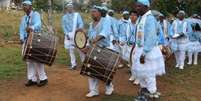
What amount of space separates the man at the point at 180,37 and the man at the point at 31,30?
4940 millimetres

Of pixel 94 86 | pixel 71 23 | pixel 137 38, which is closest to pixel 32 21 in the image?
pixel 94 86

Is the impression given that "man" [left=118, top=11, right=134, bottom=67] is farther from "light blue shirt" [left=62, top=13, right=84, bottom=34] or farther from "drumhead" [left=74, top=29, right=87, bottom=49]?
"drumhead" [left=74, top=29, right=87, bottom=49]

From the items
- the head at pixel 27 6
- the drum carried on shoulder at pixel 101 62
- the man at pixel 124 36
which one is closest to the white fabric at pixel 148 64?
the drum carried on shoulder at pixel 101 62

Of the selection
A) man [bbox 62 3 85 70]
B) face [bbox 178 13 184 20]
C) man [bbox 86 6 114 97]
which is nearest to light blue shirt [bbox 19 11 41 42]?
man [bbox 86 6 114 97]

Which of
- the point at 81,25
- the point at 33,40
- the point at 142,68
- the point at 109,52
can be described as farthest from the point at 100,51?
the point at 81,25

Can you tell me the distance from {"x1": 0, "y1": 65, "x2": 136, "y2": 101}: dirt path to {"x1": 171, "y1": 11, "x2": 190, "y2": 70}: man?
2.63 metres

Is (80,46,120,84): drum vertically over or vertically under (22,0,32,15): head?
under

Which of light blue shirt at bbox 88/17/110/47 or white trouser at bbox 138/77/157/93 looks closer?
white trouser at bbox 138/77/157/93

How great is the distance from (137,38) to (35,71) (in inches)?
117

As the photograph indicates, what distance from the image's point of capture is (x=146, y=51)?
8.21 m

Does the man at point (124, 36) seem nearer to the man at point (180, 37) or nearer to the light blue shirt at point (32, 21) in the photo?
the man at point (180, 37)

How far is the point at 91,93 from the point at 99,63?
1.05 m

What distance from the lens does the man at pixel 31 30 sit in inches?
387

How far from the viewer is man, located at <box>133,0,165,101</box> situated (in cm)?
821
